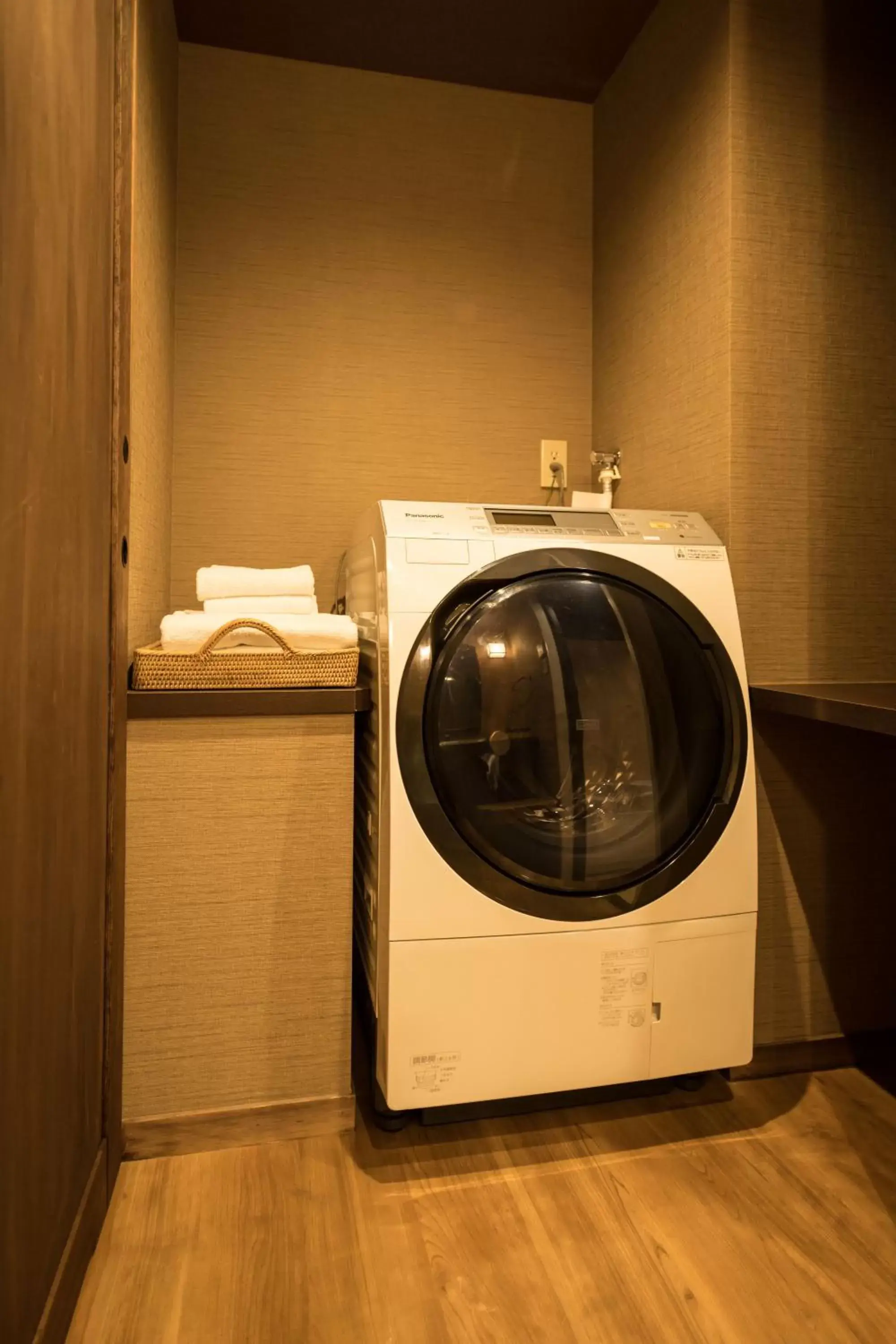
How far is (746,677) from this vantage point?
1.42 metres

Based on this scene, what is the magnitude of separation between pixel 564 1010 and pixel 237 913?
55 cm

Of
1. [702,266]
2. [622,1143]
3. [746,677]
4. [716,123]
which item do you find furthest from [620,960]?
[716,123]

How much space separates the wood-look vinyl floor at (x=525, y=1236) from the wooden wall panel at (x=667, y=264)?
1.09m

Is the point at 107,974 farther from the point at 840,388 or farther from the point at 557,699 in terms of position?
the point at 840,388

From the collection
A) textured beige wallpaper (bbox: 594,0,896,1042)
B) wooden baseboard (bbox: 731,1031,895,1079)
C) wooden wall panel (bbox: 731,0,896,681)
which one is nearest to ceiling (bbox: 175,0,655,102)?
textured beige wallpaper (bbox: 594,0,896,1042)

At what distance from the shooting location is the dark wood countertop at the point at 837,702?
1056 mm

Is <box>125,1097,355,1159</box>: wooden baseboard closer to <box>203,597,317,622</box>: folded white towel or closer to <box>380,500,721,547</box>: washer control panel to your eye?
<box>203,597,317,622</box>: folded white towel

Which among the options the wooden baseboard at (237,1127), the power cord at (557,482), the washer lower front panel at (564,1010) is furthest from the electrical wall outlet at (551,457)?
the wooden baseboard at (237,1127)

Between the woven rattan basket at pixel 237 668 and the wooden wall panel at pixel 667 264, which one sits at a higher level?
the wooden wall panel at pixel 667 264

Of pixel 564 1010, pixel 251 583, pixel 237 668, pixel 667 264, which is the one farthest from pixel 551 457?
pixel 564 1010

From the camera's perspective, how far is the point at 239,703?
122cm

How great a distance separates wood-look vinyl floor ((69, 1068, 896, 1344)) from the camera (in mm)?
927

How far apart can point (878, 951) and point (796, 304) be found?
1.29 m

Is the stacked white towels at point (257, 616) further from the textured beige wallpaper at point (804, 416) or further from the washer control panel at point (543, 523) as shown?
the textured beige wallpaper at point (804, 416)
